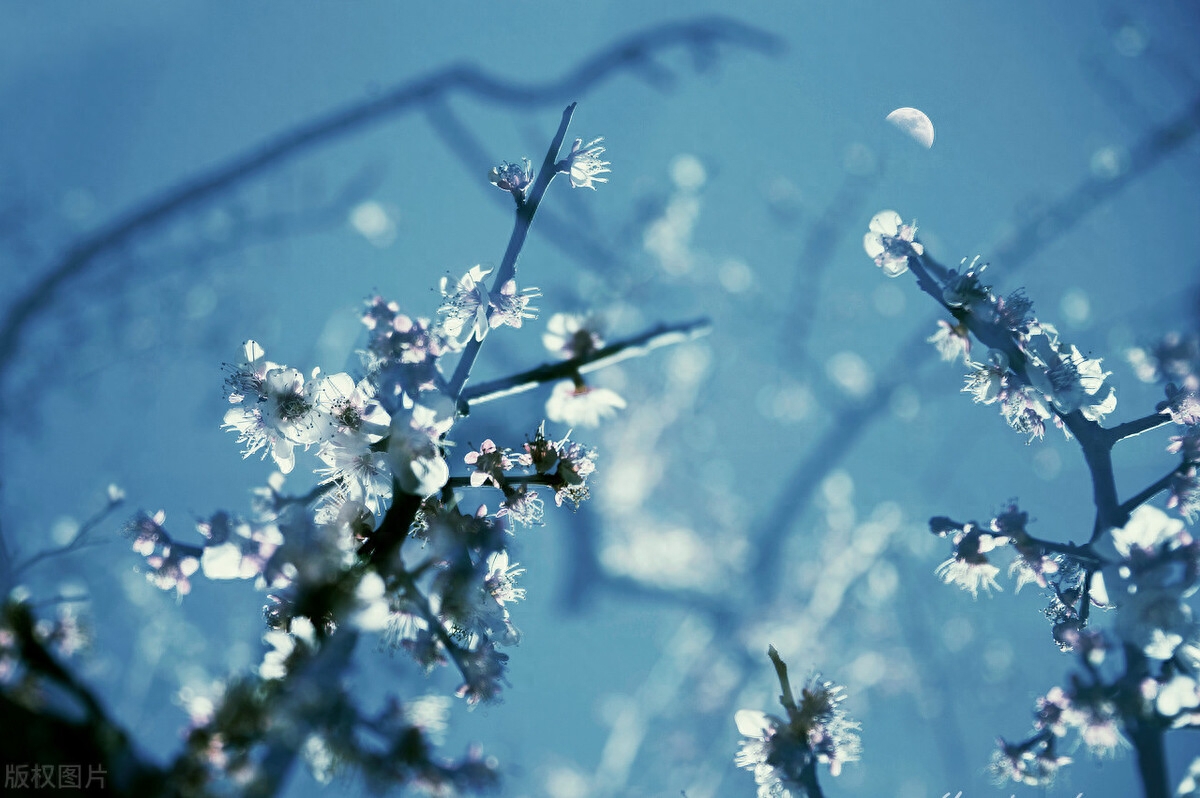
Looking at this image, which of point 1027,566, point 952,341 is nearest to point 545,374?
point 952,341

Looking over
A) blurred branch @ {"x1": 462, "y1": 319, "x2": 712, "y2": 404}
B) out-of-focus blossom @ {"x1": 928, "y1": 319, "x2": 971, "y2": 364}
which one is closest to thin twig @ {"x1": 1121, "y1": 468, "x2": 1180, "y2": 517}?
out-of-focus blossom @ {"x1": 928, "y1": 319, "x2": 971, "y2": 364}

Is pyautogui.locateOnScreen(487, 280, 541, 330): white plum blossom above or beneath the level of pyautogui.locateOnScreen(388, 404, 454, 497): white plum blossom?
above

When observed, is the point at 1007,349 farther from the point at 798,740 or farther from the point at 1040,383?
the point at 798,740

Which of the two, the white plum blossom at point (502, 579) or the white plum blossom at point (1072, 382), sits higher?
the white plum blossom at point (1072, 382)

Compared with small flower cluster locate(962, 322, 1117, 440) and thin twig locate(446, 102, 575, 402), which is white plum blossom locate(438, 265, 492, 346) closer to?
thin twig locate(446, 102, 575, 402)

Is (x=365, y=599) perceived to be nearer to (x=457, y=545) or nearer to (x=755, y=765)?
(x=457, y=545)

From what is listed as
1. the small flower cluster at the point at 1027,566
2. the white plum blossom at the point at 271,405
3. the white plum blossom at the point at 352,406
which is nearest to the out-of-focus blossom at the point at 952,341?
the small flower cluster at the point at 1027,566

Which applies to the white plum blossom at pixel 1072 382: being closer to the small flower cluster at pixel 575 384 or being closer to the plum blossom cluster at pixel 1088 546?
the plum blossom cluster at pixel 1088 546
